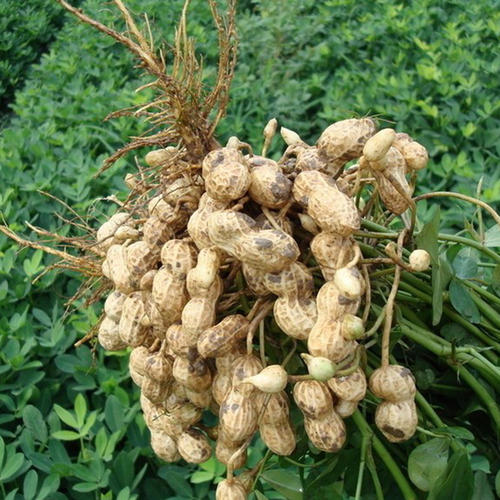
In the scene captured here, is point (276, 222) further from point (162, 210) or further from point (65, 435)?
point (65, 435)

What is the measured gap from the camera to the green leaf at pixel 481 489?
805 millimetres

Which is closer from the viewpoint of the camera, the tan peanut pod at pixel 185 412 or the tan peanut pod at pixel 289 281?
the tan peanut pod at pixel 289 281

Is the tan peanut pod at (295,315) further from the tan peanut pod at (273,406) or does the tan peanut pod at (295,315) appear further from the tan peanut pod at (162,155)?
the tan peanut pod at (162,155)

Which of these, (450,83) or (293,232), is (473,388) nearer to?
(293,232)

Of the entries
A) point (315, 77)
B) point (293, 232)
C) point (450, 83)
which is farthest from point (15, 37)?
point (293, 232)

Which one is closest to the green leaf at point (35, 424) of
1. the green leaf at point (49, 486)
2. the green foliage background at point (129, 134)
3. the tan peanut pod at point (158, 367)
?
the green foliage background at point (129, 134)

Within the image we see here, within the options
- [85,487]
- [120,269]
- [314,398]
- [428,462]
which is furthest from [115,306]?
[85,487]

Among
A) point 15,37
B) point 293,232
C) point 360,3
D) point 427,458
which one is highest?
point 293,232

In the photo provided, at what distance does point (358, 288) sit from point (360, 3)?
3.10m

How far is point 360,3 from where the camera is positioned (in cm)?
339

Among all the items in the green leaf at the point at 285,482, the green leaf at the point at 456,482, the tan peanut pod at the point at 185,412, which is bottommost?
the green leaf at the point at 285,482

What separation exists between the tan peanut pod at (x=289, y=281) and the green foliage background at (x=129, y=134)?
0.23 m

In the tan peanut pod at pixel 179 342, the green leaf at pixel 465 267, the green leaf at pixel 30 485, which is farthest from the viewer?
the green leaf at pixel 30 485

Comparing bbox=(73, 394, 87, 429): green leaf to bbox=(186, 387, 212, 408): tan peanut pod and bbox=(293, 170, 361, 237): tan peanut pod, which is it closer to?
bbox=(186, 387, 212, 408): tan peanut pod
